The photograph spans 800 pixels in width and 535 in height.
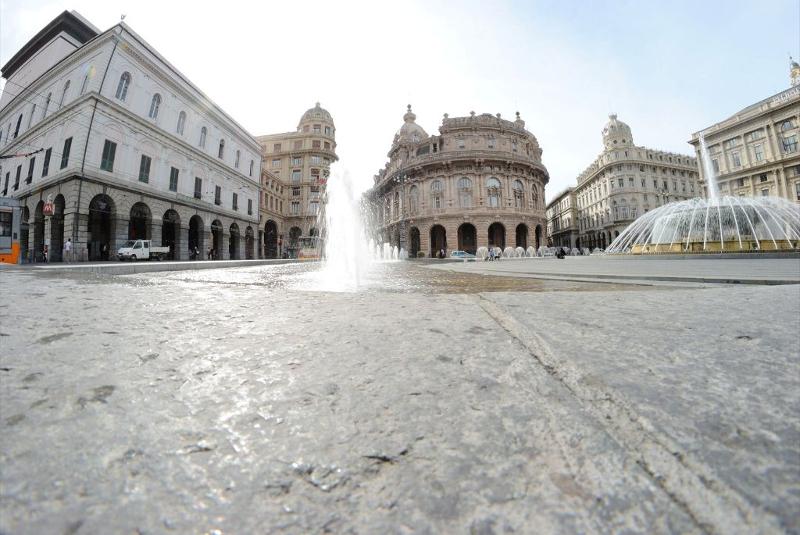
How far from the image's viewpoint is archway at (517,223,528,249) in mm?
33781

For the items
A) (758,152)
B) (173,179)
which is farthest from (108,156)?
(758,152)

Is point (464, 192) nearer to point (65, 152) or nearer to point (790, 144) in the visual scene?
point (65, 152)

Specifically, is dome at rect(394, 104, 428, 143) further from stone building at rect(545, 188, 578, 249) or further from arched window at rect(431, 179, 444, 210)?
stone building at rect(545, 188, 578, 249)

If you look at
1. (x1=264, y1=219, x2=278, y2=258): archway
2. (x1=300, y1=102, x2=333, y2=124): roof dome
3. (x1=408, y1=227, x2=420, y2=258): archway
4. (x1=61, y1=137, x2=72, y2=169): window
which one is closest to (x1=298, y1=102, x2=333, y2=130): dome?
(x1=300, y1=102, x2=333, y2=124): roof dome

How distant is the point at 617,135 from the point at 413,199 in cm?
3948

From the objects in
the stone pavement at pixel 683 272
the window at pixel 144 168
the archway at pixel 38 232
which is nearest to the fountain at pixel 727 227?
the stone pavement at pixel 683 272

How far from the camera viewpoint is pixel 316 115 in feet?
137

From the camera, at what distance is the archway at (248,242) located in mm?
27444

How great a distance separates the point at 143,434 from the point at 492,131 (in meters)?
37.0

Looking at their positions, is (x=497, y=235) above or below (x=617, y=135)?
below

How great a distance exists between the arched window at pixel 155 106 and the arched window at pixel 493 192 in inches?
1037

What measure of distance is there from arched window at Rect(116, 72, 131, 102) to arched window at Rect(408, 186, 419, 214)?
933 inches

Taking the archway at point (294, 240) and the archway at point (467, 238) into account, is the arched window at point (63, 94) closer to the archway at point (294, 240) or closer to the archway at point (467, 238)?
the archway at point (294, 240)

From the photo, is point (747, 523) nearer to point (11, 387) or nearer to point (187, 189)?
point (11, 387)
